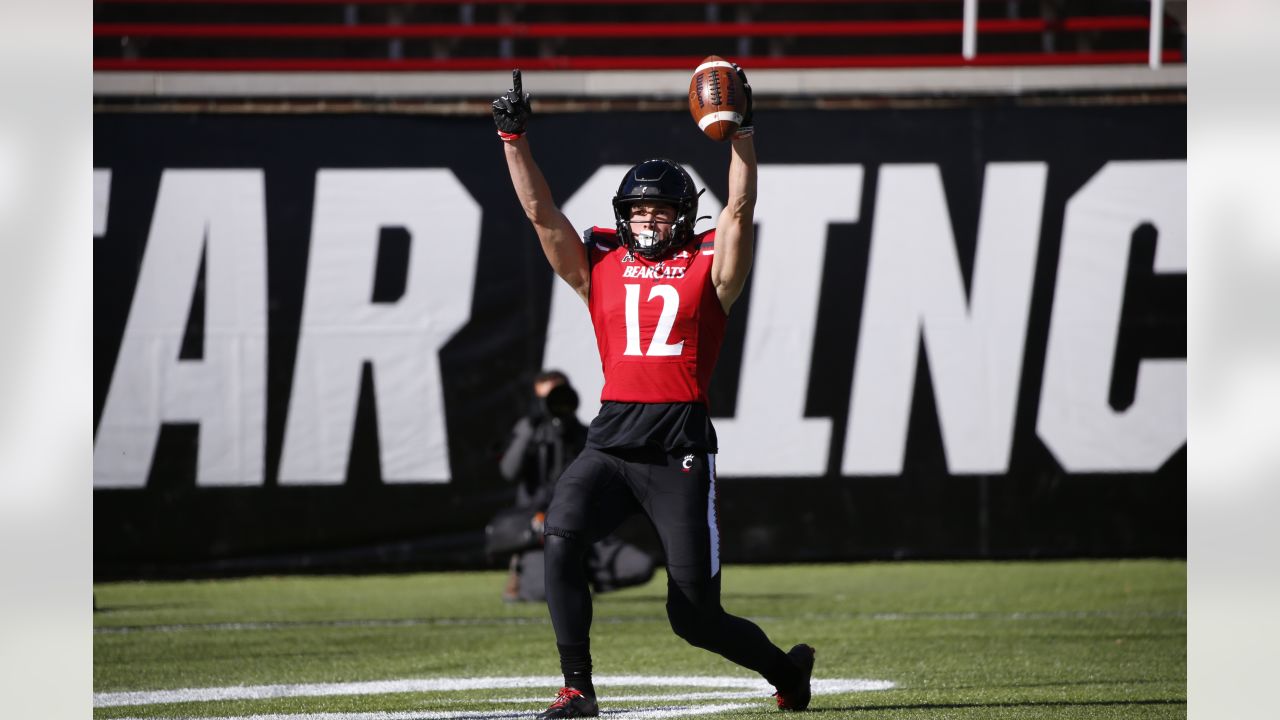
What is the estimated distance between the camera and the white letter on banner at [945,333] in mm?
11383

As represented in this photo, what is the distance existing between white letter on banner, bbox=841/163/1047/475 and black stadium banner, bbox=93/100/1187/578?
19 millimetres

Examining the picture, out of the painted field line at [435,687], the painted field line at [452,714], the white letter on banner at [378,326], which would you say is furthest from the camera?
the white letter on banner at [378,326]

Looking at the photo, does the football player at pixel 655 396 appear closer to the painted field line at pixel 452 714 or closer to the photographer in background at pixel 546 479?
the painted field line at pixel 452 714

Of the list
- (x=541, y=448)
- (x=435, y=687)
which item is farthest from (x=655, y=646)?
(x=541, y=448)

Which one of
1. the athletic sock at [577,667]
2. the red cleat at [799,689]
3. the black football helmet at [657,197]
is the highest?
the black football helmet at [657,197]

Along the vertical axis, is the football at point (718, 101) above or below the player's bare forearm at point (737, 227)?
above

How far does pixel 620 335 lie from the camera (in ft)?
17.4

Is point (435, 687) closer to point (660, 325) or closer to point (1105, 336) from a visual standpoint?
point (660, 325)

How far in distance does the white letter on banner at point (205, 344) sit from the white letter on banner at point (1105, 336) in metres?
5.45

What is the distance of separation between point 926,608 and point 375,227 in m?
4.57

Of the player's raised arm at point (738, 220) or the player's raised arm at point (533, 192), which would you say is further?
the player's raised arm at point (533, 192)

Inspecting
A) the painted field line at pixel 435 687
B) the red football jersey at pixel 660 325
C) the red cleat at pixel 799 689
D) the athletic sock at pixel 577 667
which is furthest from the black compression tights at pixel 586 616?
the painted field line at pixel 435 687

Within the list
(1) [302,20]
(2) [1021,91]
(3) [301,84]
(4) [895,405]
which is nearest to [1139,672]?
(4) [895,405]
